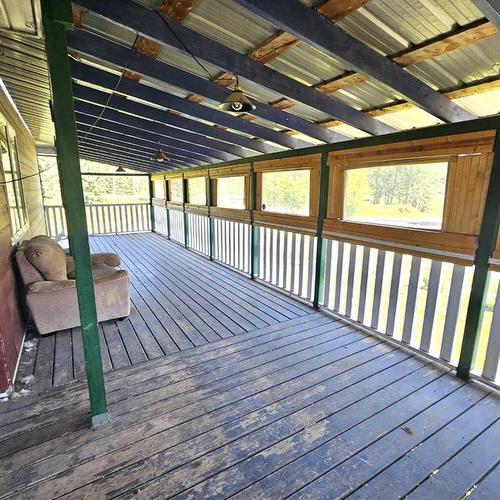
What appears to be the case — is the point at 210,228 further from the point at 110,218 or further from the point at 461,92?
the point at 110,218

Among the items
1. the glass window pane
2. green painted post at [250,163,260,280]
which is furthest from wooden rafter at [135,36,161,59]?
the glass window pane

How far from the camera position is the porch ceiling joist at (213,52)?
72.4 inches

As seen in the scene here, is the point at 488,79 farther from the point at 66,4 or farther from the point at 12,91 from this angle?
the point at 12,91

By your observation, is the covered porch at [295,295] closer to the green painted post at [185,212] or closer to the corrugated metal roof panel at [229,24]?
the corrugated metal roof panel at [229,24]

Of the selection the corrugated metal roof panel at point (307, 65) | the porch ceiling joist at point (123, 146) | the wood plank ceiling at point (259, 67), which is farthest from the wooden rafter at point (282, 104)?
the porch ceiling joist at point (123, 146)

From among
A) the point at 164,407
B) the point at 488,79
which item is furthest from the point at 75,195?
the point at 488,79

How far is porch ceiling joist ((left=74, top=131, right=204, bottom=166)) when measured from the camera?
607cm

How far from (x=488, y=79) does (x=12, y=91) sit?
5741 mm

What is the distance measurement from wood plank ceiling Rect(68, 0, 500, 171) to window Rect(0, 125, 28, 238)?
3.32 feet

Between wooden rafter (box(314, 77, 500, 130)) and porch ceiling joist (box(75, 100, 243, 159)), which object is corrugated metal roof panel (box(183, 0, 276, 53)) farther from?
porch ceiling joist (box(75, 100, 243, 159))

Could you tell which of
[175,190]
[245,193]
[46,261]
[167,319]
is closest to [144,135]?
[245,193]

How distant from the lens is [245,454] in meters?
1.72

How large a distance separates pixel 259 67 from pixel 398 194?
1.74 metres

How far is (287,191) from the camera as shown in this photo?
174 inches
